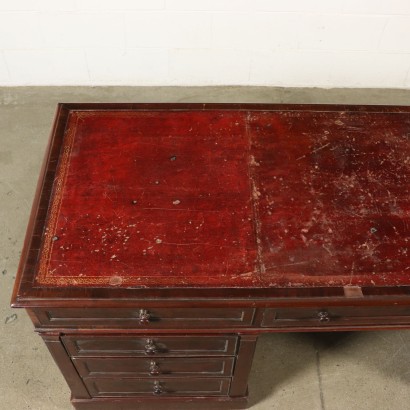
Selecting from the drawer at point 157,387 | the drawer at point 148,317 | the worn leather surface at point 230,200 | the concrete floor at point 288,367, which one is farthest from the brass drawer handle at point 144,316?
the concrete floor at point 288,367

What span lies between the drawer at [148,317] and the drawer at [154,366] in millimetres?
277

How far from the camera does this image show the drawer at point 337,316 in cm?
178

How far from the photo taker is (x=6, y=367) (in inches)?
100

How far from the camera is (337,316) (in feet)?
5.97

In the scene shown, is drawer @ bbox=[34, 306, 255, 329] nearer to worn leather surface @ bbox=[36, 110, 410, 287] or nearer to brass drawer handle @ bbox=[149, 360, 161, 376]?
worn leather surface @ bbox=[36, 110, 410, 287]

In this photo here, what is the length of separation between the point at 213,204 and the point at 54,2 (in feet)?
7.34

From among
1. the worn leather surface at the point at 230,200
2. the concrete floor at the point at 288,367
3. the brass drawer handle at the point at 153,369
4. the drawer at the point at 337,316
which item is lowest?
the concrete floor at the point at 288,367

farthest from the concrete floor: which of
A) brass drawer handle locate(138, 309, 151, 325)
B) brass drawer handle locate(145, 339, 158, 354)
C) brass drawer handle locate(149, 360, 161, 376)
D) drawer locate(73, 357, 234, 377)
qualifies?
brass drawer handle locate(138, 309, 151, 325)

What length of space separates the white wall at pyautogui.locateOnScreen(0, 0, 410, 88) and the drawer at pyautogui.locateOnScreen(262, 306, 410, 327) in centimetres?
234

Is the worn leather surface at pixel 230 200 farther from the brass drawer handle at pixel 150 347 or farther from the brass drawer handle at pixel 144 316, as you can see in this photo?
the brass drawer handle at pixel 150 347

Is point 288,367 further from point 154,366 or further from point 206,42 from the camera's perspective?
point 206,42

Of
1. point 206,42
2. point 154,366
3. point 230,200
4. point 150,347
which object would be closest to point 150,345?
point 150,347

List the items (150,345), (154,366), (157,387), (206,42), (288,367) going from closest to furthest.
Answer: (150,345), (154,366), (157,387), (288,367), (206,42)

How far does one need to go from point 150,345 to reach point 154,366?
18cm
